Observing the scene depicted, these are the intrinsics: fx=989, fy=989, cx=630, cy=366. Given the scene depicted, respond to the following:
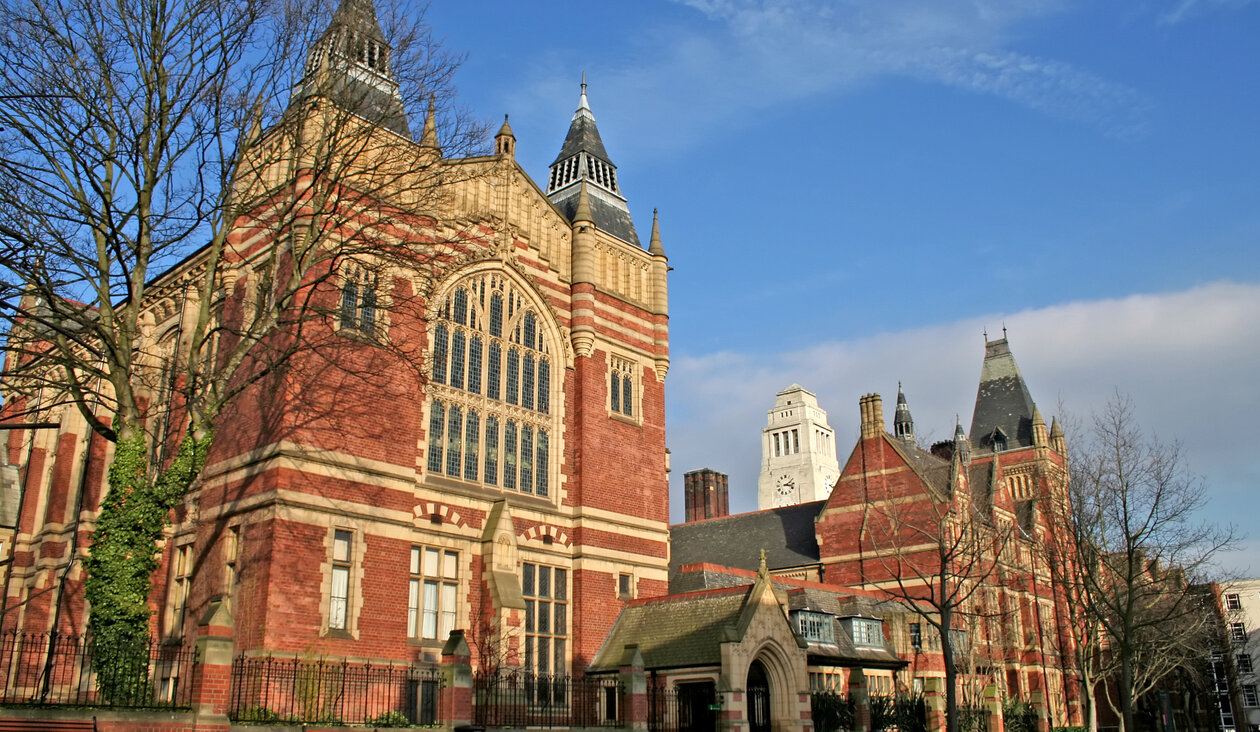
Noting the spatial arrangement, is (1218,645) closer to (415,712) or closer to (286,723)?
(415,712)

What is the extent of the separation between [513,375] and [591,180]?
975 centimetres

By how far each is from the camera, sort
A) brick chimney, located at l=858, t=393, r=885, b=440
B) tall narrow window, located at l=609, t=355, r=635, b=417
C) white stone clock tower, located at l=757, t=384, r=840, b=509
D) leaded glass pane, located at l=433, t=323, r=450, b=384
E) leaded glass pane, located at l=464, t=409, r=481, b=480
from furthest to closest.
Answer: white stone clock tower, located at l=757, t=384, r=840, b=509 < brick chimney, located at l=858, t=393, r=885, b=440 < tall narrow window, located at l=609, t=355, r=635, b=417 < leaded glass pane, located at l=464, t=409, r=481, b=480 < leaded glass pane, located at l=433, t=323, r=450, b=384

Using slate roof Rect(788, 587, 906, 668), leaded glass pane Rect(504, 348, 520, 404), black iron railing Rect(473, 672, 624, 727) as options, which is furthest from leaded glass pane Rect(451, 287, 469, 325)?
slate roof Rect(788, 587, 906, 668)

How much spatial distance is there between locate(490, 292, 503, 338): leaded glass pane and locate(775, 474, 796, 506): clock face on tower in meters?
105

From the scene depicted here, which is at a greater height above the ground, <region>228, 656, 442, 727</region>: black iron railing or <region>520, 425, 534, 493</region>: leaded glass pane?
<region>520, 425, 534, 493</region>: leaded glass pane

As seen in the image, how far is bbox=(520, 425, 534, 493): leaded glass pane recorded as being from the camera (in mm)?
29875

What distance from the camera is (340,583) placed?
2445 cm

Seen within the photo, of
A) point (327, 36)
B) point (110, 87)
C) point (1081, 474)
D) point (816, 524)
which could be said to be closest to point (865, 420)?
point (816, 524)

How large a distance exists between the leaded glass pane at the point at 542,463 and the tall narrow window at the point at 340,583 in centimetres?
706

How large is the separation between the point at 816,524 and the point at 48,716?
38913mm

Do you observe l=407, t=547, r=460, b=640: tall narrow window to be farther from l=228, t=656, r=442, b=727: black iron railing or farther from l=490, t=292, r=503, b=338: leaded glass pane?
l=490, t=292, r=503, b=338: leaded glass pane

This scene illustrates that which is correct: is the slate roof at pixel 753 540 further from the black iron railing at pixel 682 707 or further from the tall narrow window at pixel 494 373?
the tall narrow window at pixel 494 373

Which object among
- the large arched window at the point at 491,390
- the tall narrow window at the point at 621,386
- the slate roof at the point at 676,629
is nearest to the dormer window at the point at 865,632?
the slate roof at the point at 676,629

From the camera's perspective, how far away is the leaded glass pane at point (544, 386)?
102 feet
